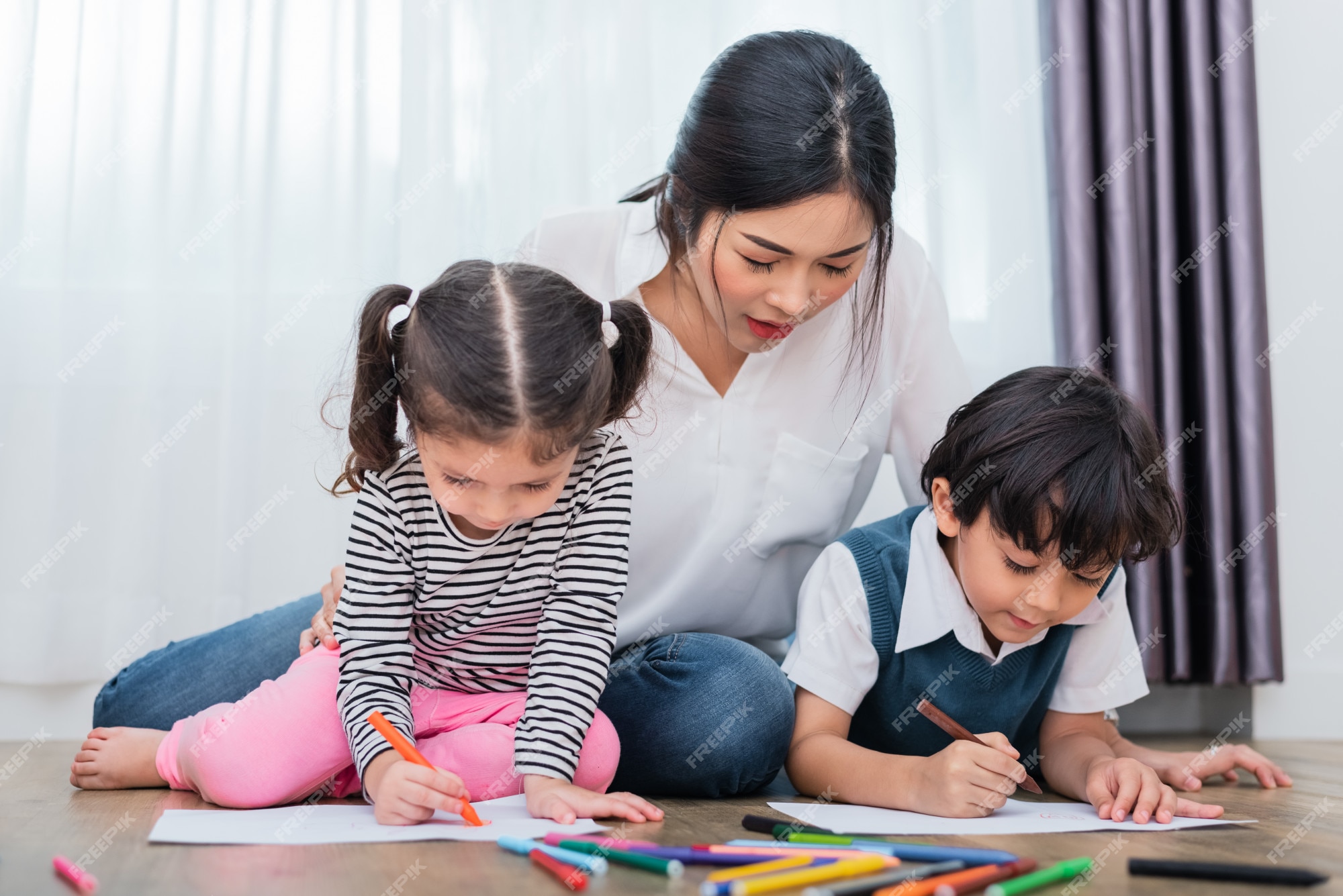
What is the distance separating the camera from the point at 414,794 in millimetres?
862

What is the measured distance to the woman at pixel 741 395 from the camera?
1.12 metres

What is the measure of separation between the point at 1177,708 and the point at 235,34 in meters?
1.88

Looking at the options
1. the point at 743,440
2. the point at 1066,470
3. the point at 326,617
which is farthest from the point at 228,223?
the point at 1066,470

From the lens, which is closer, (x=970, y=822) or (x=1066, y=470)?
(x=970, y=822)

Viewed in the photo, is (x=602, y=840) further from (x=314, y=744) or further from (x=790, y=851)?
(x=314, y=744)

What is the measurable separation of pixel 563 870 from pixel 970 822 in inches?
15.8

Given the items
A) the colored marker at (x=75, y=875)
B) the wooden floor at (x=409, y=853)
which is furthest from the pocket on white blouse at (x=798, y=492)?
the colored marker at (x=75, y=875)

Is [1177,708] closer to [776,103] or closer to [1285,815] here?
[1285,815]

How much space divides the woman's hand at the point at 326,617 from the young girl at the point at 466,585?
0.04 m

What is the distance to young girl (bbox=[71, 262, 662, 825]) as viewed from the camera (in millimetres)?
928

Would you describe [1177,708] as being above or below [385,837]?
below

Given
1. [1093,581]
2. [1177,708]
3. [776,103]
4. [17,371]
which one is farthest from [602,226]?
[1177,708]

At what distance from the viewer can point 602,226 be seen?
135 centimetres

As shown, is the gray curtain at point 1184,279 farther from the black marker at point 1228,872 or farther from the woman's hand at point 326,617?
the woman's hand at point 326,617
